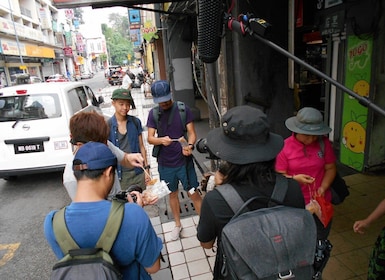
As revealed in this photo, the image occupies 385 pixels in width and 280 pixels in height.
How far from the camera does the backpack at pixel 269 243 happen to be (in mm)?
1263

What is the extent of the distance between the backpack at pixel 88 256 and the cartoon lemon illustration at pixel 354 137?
428cm

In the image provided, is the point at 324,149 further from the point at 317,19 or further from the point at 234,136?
the point at 317,19

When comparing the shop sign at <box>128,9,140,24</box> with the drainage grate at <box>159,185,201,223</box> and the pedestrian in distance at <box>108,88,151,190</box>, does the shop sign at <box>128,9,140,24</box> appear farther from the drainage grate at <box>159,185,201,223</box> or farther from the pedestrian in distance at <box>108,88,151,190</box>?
the pedestrian in distance at <box>108,88,151,190</box>

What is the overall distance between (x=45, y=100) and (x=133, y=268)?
15.3ft

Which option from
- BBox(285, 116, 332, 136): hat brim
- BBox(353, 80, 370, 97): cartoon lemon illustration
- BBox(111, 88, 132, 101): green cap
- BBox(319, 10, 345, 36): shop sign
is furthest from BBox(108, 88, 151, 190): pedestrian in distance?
BBox(353, 80, 370, 97): cartoon lemon illustration

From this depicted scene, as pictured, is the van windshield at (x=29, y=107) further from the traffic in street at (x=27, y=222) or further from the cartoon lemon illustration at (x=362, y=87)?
the cartoon lemon illustration at (x=362, y=87)

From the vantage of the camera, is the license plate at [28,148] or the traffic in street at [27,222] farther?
the license plate at [28,148]

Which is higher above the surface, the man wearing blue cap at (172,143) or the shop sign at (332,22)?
the shop sign at (332,22)

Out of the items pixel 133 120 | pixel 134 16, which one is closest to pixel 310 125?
pixel 133 120

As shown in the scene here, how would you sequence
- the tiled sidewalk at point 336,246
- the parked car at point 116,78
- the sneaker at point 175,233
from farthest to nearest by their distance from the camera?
1. the parked car at point 116,78
2. the sneaker at point 175,233
3. the tiled sidewalk at point 336,246

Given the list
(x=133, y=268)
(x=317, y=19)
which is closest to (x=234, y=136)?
(x=133, y=268)

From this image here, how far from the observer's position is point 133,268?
1569 millimetres

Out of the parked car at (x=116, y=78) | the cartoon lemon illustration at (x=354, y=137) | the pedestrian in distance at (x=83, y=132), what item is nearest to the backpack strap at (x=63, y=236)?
the pedestrian in distance at (x=83, y=132)

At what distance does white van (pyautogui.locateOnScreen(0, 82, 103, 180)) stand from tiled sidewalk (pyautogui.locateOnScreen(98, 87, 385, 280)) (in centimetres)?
211
